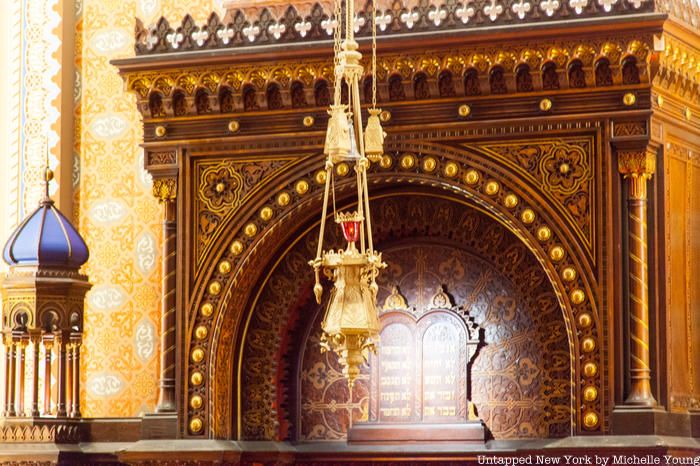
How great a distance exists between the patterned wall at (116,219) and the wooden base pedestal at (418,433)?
1317 millimetres

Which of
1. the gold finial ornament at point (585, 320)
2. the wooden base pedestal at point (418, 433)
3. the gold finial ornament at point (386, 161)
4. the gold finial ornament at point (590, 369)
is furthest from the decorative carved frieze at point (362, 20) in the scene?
the wooden base pedestal at point (418, 433)

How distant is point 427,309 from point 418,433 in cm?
64

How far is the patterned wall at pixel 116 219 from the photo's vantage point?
31.9ft

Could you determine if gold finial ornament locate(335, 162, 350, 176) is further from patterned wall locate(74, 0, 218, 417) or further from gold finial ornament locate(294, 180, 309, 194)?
patterned wall locate(74, 0, 218, 417)

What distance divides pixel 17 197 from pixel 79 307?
1.04m

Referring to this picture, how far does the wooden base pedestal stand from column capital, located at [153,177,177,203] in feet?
5.08

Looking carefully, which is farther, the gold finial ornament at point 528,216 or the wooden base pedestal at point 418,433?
the wooden base pedestal at point 418,433

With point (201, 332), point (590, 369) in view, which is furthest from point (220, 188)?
point (590, 369)

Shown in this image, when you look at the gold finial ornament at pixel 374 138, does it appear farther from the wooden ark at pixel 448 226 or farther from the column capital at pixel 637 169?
the column capital at pixel 637 169

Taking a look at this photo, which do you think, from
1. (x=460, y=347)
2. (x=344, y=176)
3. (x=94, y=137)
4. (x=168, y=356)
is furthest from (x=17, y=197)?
(x=460, y=347)

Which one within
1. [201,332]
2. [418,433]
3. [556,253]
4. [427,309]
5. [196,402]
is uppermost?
[556,253]

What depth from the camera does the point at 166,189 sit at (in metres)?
9.09

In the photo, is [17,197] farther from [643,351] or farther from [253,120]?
[643,351]

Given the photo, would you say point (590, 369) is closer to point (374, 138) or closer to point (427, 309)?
point (427, 309)
